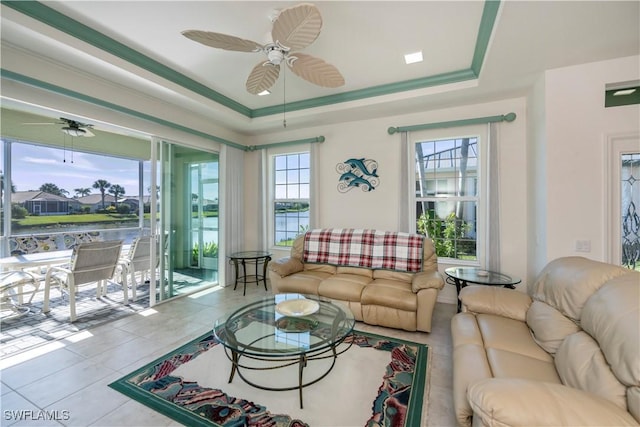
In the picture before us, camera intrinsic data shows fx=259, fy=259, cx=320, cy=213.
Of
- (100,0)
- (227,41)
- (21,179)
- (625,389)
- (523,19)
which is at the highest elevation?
(100,0)

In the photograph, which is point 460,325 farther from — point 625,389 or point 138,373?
point 138,373

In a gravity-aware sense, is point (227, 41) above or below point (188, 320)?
above

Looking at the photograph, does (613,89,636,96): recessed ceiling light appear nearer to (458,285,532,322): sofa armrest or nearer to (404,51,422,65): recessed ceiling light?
(404,51,422,65): recessed ceiling light

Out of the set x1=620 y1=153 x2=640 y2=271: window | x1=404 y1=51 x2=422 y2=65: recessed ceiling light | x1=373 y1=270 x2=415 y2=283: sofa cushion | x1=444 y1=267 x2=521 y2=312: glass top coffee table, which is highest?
x1=404 y1=51 x2=422 y2=65: recessed ceiling light

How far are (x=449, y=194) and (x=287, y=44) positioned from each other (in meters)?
2.86

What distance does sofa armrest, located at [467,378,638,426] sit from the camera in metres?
0.93

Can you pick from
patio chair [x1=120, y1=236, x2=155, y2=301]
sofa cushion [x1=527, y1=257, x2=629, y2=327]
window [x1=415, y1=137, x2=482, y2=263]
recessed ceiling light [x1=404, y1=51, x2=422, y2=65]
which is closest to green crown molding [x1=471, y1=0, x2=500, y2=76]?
recessed ceiling light [x1=404, y1=51, x2=422, y2=65]

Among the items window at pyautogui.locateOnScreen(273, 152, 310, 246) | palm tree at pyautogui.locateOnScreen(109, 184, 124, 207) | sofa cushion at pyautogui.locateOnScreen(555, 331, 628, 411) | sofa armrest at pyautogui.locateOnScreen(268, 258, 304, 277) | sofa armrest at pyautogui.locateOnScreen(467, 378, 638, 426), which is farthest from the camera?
palm tree at pyautogui.locateOnScreen(109, 184, 124, 207)

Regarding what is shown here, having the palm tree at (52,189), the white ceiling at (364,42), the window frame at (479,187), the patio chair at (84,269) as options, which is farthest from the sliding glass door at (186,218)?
the window frame at (479,187)

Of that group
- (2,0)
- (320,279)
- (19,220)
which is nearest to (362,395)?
(320,279)

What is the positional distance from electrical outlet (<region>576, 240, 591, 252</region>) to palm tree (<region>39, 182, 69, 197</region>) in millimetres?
8119

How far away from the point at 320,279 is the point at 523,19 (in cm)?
304

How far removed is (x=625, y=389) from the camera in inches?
41.8

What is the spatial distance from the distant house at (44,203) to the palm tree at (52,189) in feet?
0.19
